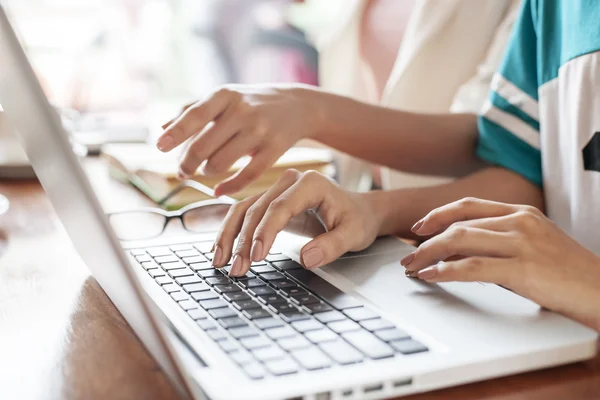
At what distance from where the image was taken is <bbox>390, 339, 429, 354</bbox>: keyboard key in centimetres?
41

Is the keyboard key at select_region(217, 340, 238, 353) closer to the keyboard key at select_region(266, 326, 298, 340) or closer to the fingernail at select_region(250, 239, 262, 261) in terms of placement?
the keyboard key at select_region(266, 326, 298, 340)

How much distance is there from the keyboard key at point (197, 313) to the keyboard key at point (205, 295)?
0.02 m

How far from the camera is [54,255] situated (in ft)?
2.27

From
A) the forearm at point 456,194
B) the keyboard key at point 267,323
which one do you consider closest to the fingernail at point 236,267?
the keyboard key at point 267,323

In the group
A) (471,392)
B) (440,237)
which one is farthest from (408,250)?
(471,392)

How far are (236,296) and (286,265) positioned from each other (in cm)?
9

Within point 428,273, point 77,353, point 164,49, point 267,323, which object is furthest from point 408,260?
point 164,49

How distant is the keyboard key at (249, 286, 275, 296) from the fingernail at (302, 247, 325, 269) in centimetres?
5

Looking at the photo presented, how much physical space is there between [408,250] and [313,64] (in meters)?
1.50

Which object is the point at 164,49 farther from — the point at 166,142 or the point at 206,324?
the point at 206,324

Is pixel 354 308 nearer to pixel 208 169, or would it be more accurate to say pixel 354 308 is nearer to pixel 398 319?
pixel 398 319

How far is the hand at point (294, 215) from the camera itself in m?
0.56

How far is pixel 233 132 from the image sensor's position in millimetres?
704

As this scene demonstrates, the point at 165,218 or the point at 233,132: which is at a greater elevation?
the point at 233,132
